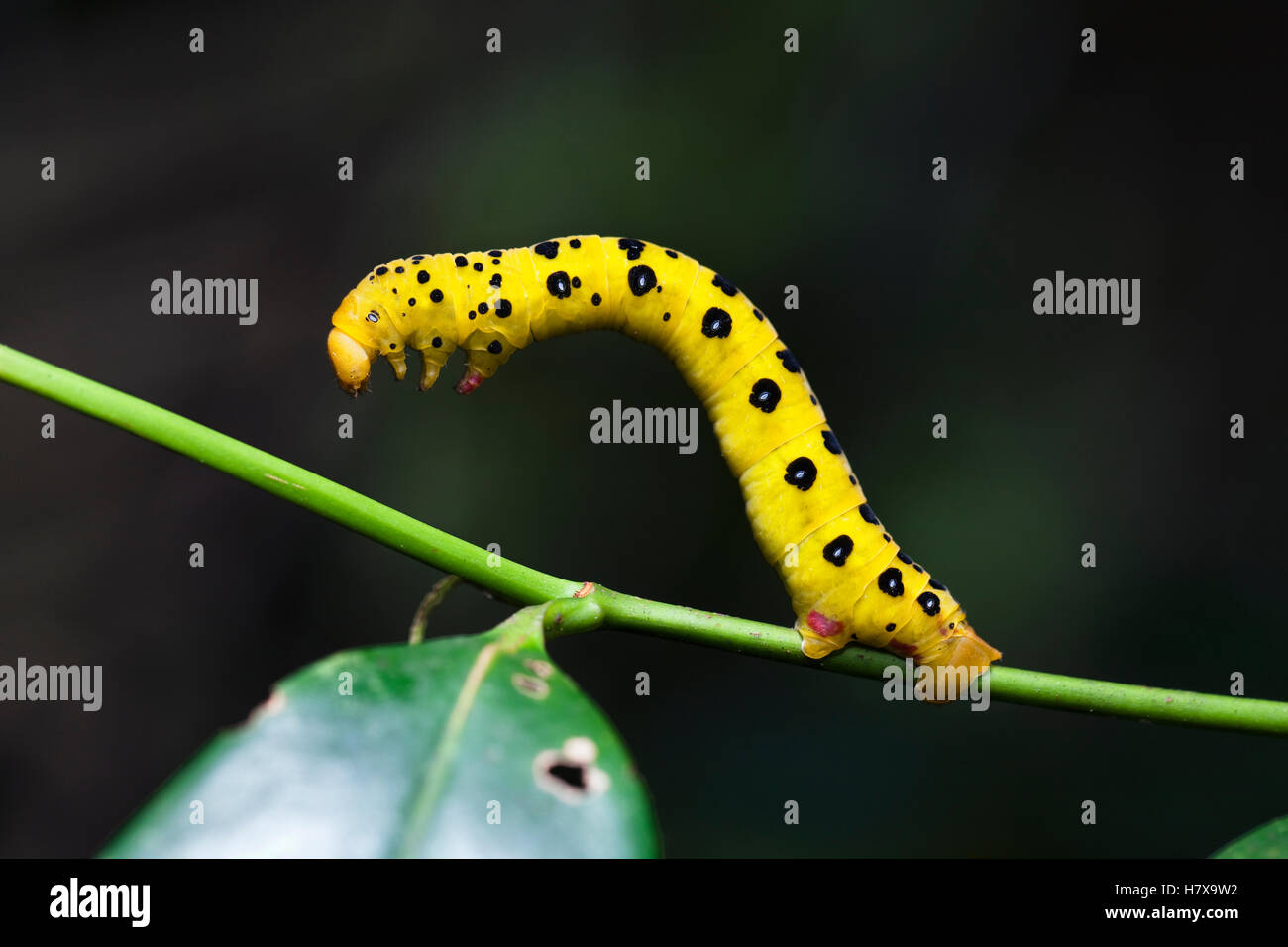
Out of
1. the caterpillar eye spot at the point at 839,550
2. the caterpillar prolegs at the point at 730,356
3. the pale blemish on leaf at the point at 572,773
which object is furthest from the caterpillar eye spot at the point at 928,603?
the pale blemish on leaf at the point at 572,773

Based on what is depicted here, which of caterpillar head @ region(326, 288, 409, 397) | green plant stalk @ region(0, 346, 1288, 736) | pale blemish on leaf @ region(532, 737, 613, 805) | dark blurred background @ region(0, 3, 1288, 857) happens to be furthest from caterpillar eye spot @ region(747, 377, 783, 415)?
dark blurred background @ region(0, 3, 1288, 857)

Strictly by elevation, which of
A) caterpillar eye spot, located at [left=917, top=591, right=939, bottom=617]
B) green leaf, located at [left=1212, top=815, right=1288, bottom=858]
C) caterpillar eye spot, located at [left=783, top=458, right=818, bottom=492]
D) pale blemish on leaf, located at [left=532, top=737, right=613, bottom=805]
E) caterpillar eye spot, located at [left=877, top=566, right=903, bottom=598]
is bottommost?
green leaf, located at [left=1212, top=815, right=1288, bottom=858]

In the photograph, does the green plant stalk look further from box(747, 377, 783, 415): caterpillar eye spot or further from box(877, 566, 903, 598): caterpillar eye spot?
box(747, 377, 783, 415): caterpillar eye spot

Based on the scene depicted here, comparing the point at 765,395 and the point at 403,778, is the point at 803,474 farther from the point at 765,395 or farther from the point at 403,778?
the point at 403,778

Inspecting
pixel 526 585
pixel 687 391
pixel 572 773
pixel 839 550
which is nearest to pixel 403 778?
pixel 572 773

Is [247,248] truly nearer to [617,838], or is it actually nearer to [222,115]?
[222,115]

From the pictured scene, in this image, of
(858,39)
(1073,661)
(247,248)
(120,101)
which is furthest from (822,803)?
(120,101)
